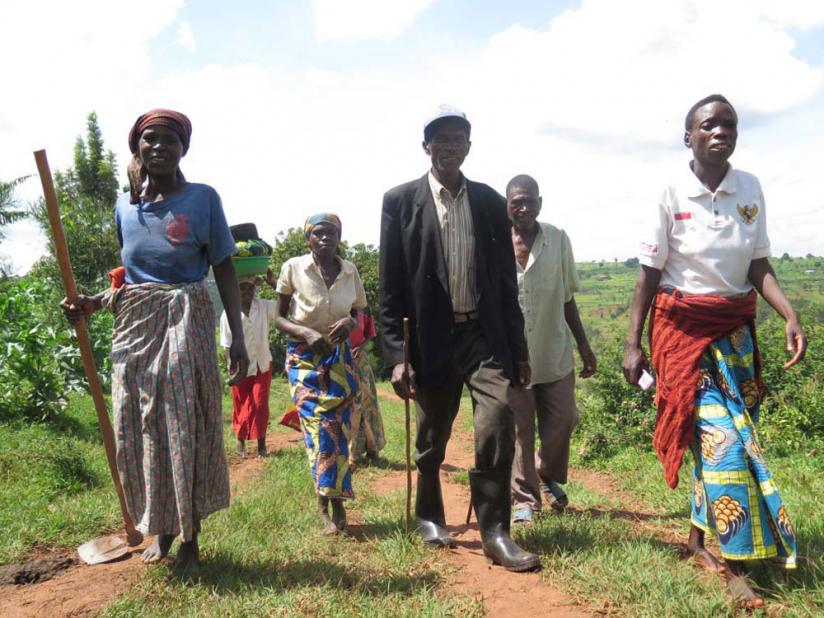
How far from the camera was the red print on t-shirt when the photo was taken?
12.0 feet

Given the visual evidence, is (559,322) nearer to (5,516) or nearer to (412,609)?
(412,609)

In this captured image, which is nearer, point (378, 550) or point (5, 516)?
point (378, 550)

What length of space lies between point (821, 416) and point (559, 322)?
2844 millimetres

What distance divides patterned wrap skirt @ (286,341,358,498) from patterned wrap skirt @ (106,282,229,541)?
1019mm

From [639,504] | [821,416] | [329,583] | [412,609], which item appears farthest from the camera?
[821,416]

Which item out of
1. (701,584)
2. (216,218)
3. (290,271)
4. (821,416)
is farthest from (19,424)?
(821,416)

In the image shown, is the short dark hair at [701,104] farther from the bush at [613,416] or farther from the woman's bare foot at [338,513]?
the bush at [613,416]

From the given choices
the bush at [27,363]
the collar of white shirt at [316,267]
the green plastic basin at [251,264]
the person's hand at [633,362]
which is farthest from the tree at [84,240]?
the person's hand at [633,362]

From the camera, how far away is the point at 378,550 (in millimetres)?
4113

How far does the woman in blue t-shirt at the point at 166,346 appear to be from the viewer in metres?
3.58

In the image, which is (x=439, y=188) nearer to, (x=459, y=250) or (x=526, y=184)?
(x=459, y=250)

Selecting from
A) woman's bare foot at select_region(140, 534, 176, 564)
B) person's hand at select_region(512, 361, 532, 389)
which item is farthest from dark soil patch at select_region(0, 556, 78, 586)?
person's hand at select_region(512, 361, 532, 389)

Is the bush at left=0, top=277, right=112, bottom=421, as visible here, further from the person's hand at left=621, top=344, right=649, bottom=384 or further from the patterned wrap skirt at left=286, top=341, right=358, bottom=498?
the person's hand at left=621, top=344, right=649, bottom=384

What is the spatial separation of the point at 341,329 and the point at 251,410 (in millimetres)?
3535
